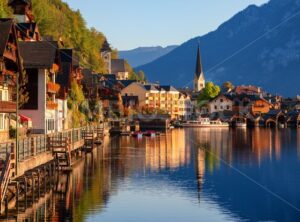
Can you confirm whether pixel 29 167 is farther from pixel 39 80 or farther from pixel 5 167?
pixel 39 80

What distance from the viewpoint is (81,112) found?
387 feet

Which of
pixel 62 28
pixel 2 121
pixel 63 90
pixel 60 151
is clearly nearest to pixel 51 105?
pixel 63 90

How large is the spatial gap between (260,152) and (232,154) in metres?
6.53

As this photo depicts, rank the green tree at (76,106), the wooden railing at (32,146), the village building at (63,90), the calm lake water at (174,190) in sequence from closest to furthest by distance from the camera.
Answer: the calm lake water at (174,190) < the wooden railing at (32,146) < the village building at (63,90) < the green tree at (76,106)

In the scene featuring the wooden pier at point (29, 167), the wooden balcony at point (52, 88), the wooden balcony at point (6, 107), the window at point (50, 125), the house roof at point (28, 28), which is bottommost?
the wooden pier at point (29, 167)

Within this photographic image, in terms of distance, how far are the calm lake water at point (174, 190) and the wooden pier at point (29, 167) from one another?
1.16 meters

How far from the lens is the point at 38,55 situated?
76.8m

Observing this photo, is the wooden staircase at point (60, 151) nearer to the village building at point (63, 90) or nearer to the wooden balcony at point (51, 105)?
the wooden balcony at point (51, 105)

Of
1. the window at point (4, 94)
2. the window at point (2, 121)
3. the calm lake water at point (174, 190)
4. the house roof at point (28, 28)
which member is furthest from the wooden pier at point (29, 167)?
the house roof at point (28, 28)

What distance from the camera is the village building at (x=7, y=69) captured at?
5826cm

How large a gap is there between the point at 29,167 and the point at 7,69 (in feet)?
61.3

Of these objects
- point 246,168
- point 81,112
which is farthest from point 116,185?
point 81,112

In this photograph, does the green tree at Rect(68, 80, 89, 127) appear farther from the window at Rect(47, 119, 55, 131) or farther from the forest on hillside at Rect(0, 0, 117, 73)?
the forest on hillside at Rect(0, 0, 117, 73)

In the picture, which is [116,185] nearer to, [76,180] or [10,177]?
[76,180]
